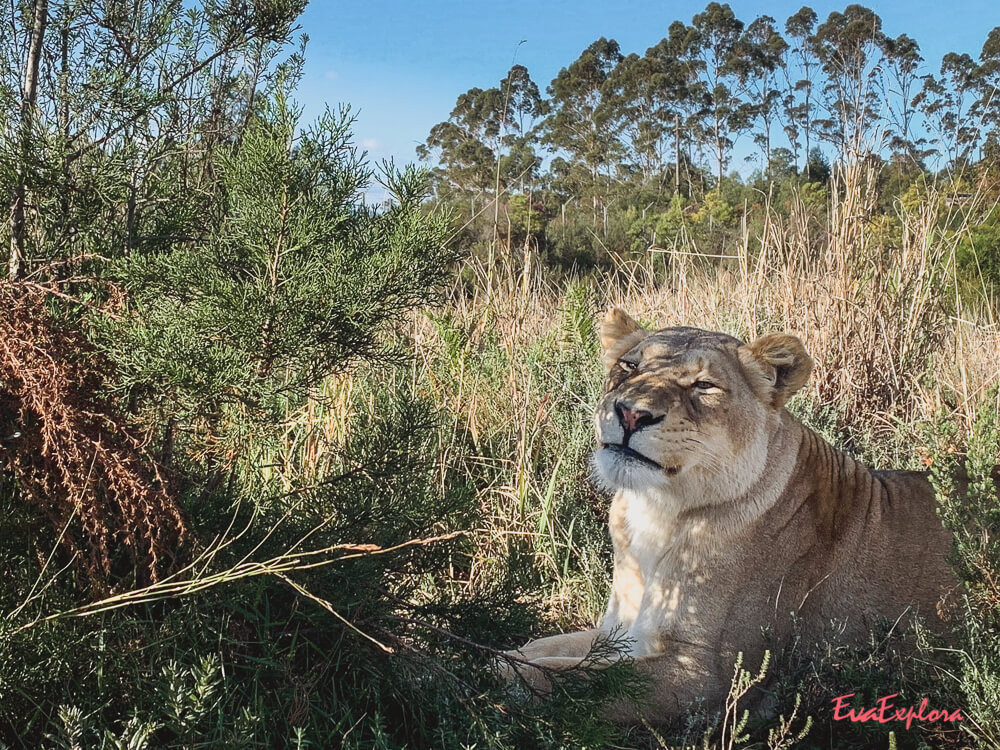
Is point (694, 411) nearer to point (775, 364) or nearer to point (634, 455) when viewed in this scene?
point (634, 455)

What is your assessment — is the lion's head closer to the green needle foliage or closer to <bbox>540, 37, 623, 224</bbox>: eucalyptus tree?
the green needle foliage

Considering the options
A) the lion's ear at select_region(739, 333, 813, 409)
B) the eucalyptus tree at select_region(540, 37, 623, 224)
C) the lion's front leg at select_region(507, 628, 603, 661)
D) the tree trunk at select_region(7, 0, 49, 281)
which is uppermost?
the eucalyptus tree at select_region(540, 37, 623, 224)

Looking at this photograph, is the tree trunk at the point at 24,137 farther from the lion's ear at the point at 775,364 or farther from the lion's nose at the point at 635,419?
the lion's ear at the point at 775,364

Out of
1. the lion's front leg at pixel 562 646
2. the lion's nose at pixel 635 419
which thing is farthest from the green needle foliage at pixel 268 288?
the lion's front leg at pixel 562 646

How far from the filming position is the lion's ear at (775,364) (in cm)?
342

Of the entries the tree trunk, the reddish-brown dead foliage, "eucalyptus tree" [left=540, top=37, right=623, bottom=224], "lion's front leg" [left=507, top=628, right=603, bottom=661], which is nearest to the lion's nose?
"lion's front leg" [left=507, top=628, right=603, bottom=661]

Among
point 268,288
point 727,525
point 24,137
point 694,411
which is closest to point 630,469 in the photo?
point 694,411

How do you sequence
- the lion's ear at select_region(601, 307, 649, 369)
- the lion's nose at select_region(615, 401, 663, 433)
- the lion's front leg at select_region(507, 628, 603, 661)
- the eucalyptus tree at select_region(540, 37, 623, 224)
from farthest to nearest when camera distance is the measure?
the eucalyptus tree at select_region(540, 37, 623, 224), the lion's ear at select_region(601, 307, 649, 369), the lion's front leg at select_region(507, 628, 603, 661), the lion's nose at select_region(615, 401, 663, 433)

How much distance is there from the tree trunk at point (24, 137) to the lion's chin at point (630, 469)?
182cm

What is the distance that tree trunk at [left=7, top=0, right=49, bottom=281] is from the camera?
2398 millimetres

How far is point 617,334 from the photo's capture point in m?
3.83

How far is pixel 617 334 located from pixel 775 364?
665 millimetres

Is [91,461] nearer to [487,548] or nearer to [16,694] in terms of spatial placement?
[16,694]

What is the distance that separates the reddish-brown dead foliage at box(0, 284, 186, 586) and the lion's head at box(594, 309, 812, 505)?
4.72 ft
